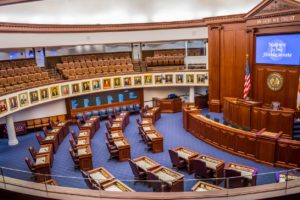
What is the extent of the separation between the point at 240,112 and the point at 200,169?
537cm

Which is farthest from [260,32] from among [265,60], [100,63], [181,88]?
[100,63]

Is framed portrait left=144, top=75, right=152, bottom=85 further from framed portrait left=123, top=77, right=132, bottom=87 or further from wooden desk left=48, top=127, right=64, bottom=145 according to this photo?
wooden desk left=48, top=127, right=64, bottom=145

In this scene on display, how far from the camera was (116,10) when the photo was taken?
19.4 meters

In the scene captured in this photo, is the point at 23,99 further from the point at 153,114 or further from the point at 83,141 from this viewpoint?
the point at 153,114

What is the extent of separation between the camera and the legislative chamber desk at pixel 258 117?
11.4 meters

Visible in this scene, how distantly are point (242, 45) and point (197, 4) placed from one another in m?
5.12

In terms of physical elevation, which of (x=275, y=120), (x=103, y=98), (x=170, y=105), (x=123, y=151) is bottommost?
(x=123, y=151)

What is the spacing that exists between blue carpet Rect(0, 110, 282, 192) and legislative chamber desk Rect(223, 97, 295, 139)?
2.14 metres

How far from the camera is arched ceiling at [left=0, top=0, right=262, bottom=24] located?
16562 mm

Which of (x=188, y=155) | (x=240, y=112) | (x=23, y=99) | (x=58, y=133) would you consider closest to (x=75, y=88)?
(x=23, y=99)

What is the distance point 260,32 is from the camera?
14.3 meters

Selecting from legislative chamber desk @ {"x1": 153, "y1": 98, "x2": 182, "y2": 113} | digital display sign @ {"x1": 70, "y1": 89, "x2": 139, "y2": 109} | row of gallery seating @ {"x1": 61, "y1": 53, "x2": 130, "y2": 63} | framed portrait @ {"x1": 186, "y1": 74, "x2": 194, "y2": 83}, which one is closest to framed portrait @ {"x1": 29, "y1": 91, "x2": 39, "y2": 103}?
digital display sign @ {"x1": 70, "y1": 89, "x2": 139, "y2": 109}

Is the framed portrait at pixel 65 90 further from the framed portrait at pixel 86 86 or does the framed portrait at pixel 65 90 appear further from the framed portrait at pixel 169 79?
the framed portrait at pixel 169 79

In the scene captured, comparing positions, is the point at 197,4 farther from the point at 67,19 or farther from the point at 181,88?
the point at 67,19
